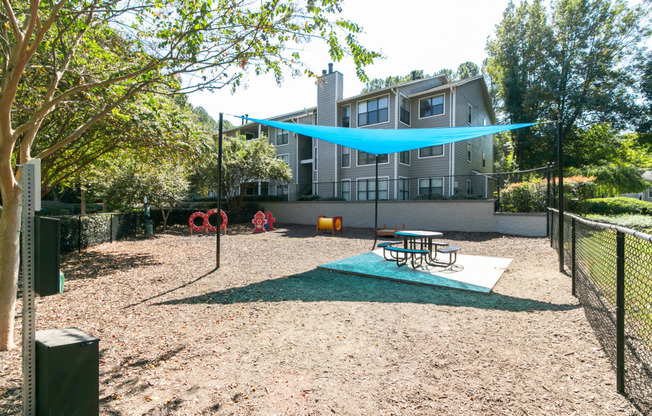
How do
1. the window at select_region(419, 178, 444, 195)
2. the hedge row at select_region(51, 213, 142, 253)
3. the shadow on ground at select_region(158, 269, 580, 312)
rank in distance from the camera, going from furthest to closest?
the window at select_region(419, 178, 444, 195)
the hedge row at select_region(51, 213, 142, 253)
the shadow on ground at select_region(158, 269, 580, 312)

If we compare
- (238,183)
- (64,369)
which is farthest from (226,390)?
(238,183)

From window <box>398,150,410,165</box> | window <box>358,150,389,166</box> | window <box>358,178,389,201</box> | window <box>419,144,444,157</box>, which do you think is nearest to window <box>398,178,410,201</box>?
window <box>358,178,389,201</box>

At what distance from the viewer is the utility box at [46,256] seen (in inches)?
78.7

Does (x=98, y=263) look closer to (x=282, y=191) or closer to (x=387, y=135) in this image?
(x=387, y=135)

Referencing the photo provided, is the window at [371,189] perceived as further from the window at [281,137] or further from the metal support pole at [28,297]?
the metal support pole at [28,297]

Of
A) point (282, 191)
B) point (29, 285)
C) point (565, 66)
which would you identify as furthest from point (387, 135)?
point (565, 66)

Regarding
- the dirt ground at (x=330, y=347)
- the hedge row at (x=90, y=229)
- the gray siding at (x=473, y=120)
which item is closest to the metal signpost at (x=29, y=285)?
the dirt ground at (x=330, y=347)

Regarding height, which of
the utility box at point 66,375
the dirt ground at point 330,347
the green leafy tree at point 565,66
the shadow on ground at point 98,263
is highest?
the green leafy tree at point 565,66

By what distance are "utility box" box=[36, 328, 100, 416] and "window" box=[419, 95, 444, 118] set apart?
66.4ft

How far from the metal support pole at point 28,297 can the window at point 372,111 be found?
759 inches

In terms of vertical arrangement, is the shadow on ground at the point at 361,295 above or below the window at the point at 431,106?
below

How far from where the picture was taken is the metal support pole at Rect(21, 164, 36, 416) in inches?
77.9

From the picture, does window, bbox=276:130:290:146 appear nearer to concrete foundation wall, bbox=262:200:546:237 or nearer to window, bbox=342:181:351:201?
window, bbox=342:181:351:201

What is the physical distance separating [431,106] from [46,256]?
67.5 ft
